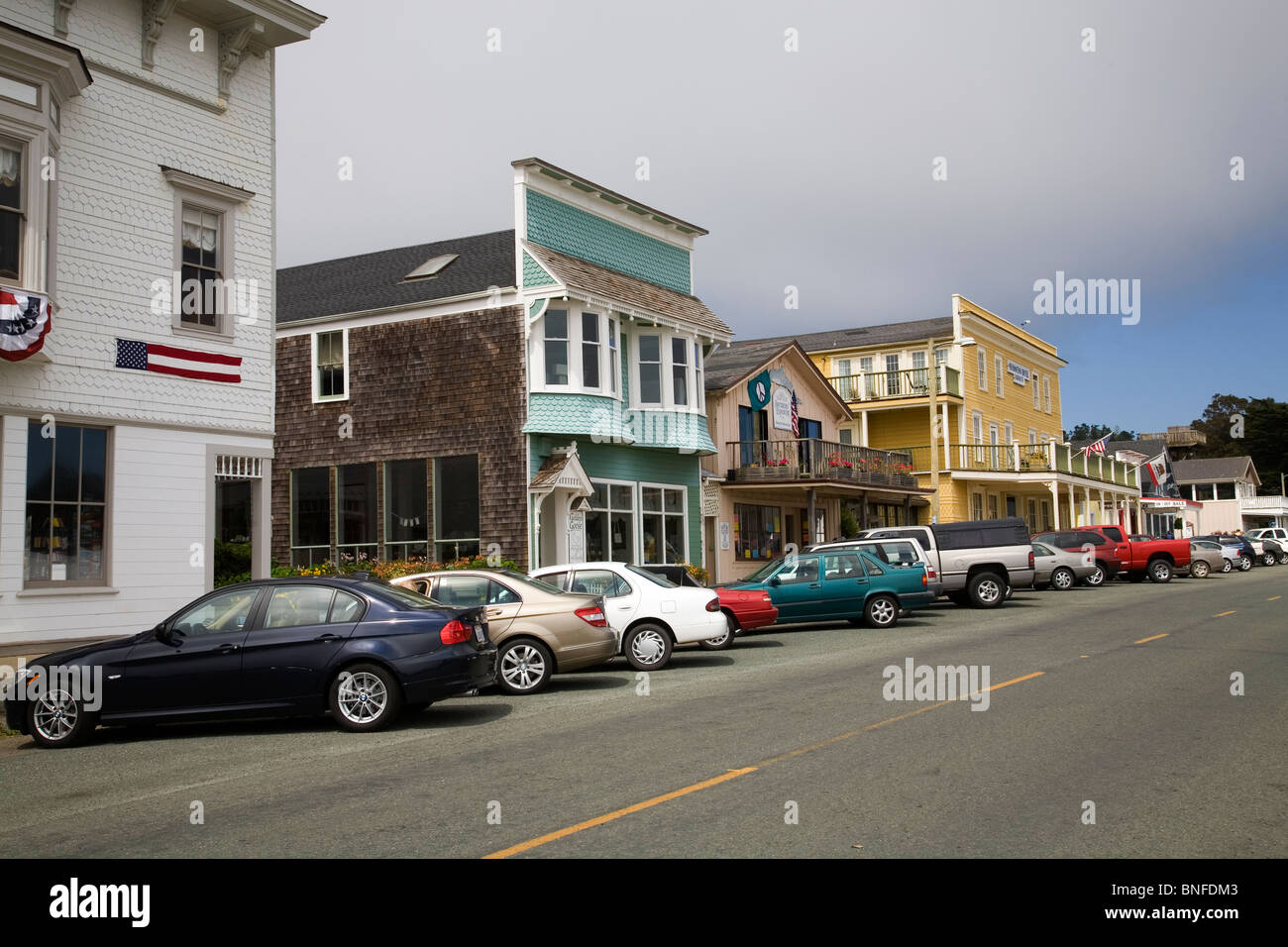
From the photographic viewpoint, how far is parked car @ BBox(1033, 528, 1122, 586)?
34.4 metres

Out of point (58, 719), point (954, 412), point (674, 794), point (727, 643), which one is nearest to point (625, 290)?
point (727, 643)

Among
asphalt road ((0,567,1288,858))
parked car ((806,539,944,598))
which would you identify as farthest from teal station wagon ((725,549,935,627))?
asphalt road ((0,567,1288,858))

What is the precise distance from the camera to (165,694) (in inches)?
428

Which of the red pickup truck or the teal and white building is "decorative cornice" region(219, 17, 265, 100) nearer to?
the teal and white building

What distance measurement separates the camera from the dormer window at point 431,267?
28625mm

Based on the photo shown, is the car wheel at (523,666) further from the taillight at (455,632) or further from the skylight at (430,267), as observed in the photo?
the skylight at (430,267)

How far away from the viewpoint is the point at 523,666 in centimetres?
1381

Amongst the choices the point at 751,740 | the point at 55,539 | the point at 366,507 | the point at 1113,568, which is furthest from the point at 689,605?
the point at 1113,568

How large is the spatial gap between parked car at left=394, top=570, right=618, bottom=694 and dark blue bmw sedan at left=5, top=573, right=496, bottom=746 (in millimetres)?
2573

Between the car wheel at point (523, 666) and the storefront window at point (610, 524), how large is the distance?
487 inches

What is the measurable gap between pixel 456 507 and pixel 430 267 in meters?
6.78
